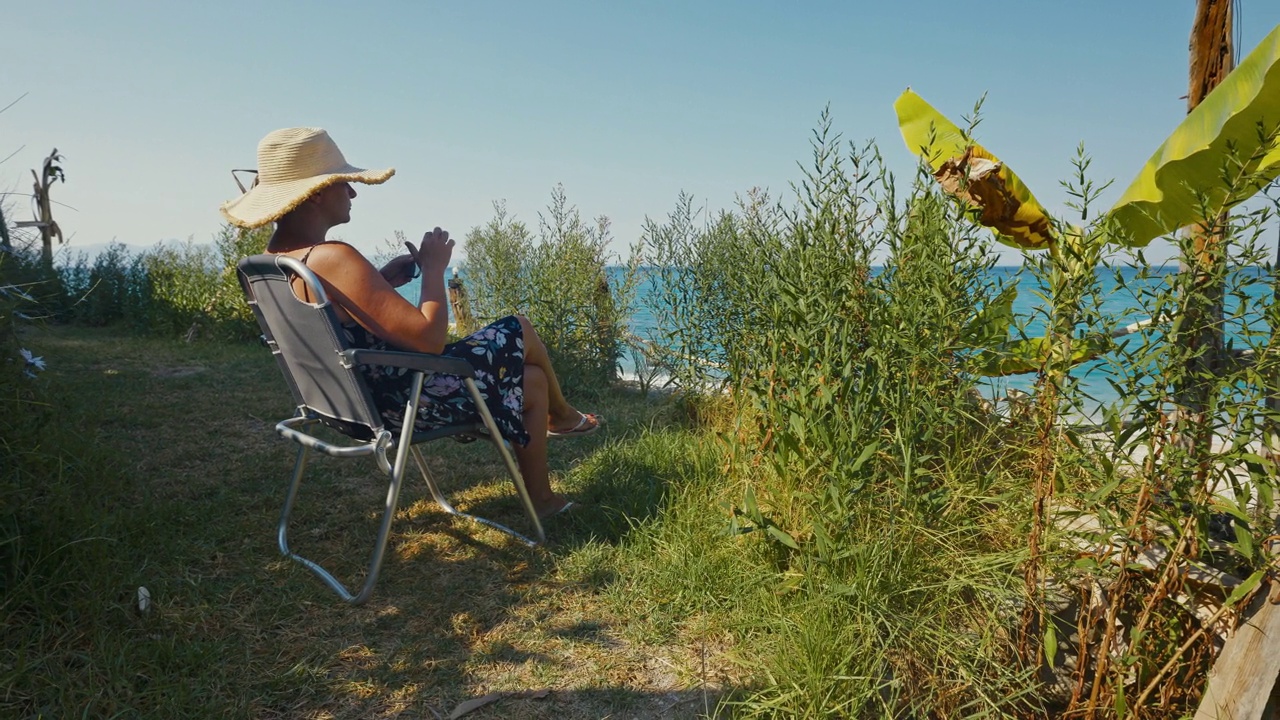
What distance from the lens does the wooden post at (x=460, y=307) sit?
8.11 meters

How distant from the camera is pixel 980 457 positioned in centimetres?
312

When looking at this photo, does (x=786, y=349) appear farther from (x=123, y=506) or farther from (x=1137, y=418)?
(x=123, y=506)

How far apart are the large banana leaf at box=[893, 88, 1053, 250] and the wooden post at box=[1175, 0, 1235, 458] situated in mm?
711

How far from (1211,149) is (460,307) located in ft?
21.3

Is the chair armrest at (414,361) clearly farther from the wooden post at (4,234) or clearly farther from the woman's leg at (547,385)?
the wooden post at (4,234)

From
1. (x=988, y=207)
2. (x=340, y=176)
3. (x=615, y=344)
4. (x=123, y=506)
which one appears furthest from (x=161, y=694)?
(x=615, y=344)

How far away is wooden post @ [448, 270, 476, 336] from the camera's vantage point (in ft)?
26.6

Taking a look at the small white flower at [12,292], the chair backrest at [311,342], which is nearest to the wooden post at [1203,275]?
the chair backrest at [311,342]

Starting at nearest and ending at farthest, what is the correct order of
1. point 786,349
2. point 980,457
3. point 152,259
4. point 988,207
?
1. point 980,457
2. point 786,349
3. point 988,207
4. point 152,259

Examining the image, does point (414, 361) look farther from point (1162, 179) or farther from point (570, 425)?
point (1162, 179)

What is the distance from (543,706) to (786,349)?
1.63 metres

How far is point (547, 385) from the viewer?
12.5 feet

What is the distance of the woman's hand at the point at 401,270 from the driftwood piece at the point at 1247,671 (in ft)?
10.5

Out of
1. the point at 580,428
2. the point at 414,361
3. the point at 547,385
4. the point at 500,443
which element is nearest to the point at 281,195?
the point at 414,361
